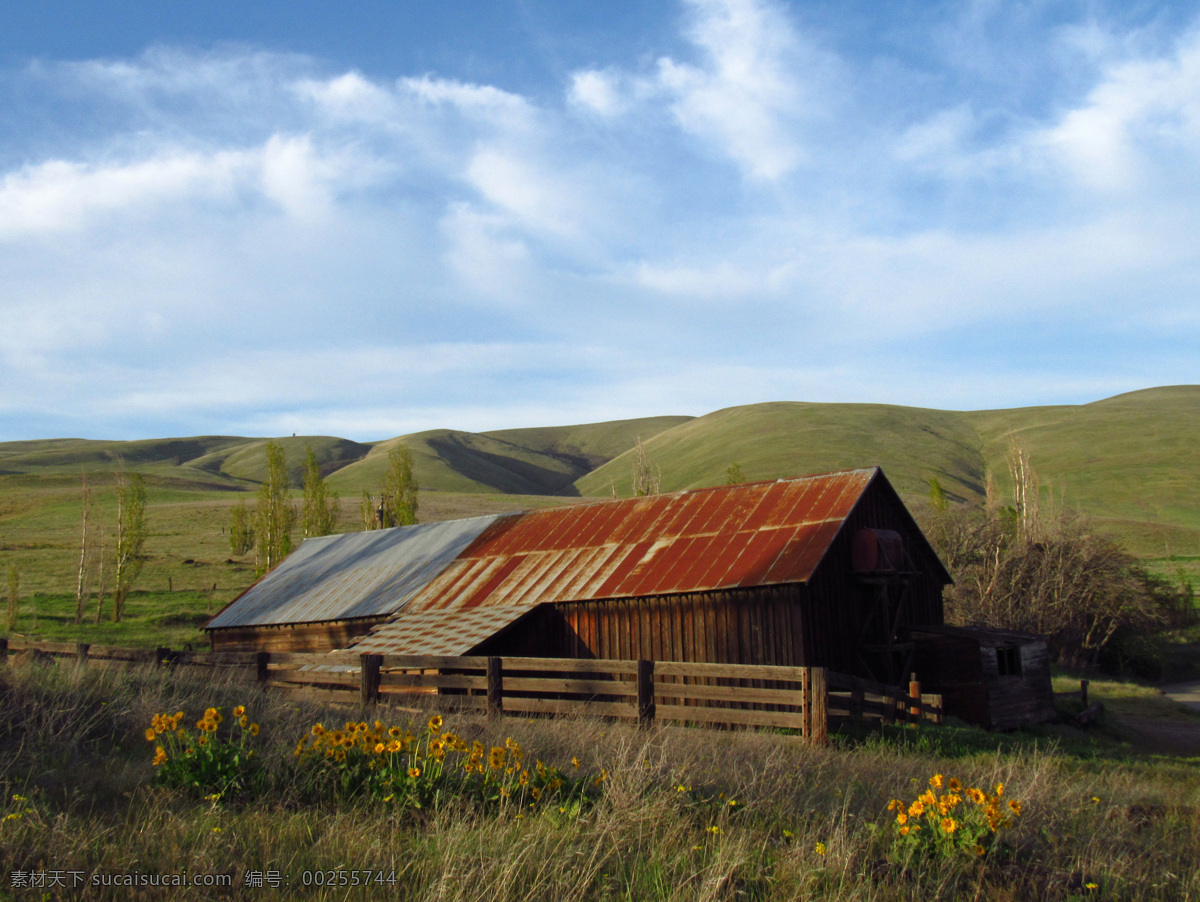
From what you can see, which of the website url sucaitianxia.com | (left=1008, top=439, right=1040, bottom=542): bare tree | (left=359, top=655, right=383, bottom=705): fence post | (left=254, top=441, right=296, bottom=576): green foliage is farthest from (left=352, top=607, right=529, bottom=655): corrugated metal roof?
(left=254, top=441, right=296, bottom=576): green foliage

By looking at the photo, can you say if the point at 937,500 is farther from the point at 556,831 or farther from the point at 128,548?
the point at 556,831

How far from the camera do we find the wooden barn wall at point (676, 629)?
653 inches

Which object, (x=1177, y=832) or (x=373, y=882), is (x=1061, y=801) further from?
(x=373, y=882)

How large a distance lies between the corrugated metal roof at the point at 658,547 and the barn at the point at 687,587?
5 centimetres

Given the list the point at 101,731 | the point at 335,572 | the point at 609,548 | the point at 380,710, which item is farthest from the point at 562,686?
the point at 335,572

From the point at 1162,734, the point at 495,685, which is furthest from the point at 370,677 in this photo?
the point at 1162,734

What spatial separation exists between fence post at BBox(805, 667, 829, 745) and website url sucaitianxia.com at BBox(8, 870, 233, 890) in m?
7.41

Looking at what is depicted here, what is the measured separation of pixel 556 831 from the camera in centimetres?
547

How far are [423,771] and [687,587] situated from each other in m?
11.6

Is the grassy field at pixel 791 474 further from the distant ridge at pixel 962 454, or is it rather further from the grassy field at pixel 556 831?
the grassy field at pixel 556 831

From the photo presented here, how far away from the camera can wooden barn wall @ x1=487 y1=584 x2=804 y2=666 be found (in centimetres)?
1658

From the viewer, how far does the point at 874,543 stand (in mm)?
18281

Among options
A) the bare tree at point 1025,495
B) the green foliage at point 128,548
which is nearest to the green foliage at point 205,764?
the green foliage at point 128,548

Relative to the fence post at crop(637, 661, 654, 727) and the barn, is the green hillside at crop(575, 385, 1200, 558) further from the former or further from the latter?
the fence post at crop(637, 661, 654, 727)
